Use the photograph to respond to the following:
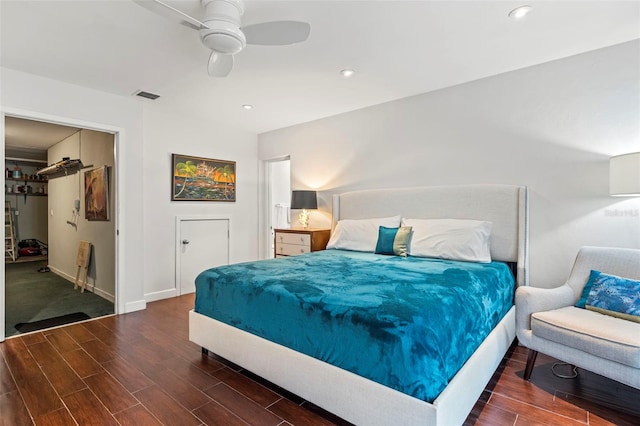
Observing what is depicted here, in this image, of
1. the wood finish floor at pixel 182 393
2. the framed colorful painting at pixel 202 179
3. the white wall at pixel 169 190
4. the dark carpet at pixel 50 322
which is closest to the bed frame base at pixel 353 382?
the wood finish floor at pixel 182 393

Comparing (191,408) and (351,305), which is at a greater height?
(351,305)

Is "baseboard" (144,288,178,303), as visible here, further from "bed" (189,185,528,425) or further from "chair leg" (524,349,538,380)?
"chair leg" (524,349,538,380)

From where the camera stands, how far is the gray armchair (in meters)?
1.77

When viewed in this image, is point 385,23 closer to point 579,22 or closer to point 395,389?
point 579,22

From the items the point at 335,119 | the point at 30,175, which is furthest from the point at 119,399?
the point at 30,175

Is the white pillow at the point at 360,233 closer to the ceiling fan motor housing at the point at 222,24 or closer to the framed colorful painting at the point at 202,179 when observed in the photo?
the framed colorful painting at the point at 202,179

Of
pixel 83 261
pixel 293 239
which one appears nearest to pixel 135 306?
pixel 83 261

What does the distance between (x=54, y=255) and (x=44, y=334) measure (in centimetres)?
382

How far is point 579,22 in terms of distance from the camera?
2.29 metres

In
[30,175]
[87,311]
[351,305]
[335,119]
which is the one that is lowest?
[87,311]

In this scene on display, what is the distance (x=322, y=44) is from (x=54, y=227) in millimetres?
6546

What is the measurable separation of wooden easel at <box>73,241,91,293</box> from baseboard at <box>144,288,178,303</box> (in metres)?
1.32

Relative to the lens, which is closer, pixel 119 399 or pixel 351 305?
pixel 351 305

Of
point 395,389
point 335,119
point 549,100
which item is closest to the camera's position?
point 395,389
